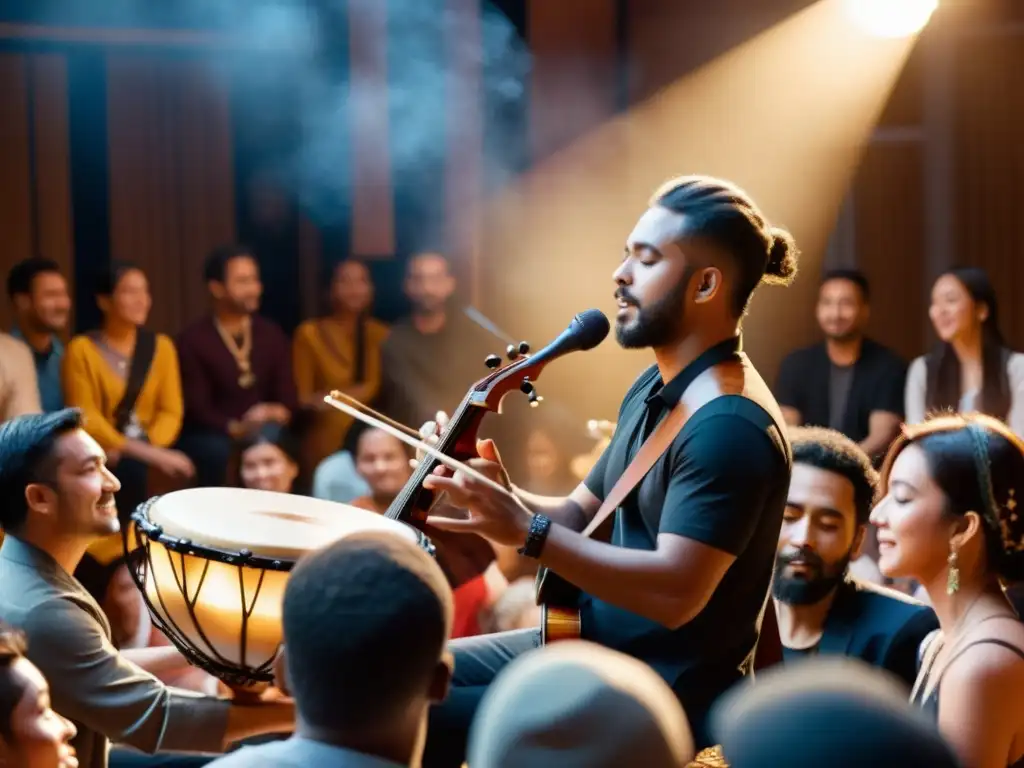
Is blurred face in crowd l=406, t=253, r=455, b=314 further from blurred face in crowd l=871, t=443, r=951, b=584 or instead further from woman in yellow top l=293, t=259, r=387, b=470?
blurred face in crowd l=871, t=443, r=951, b=584

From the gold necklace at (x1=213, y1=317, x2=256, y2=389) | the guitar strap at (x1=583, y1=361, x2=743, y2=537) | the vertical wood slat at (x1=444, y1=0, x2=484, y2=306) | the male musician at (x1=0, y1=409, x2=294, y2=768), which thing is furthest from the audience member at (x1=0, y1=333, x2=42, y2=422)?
the guitar strap at (x1=583, y1=361, x2=743, y2=537)

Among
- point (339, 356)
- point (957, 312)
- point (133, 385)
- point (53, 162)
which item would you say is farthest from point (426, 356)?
point (53, 162)

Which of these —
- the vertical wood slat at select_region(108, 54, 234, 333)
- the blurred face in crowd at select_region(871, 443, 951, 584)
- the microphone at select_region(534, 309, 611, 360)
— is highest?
the vertical wood slat at select_region(108, 54, 234, 333)

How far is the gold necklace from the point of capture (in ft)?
18.4

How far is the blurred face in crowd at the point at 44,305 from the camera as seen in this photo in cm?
540

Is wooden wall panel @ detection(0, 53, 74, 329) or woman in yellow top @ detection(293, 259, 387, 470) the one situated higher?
wooden wall panel @ detection(0, 53, 74, 329)

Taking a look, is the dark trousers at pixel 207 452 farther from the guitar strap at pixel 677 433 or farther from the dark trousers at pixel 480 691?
the guitar strap at pixel 677 433

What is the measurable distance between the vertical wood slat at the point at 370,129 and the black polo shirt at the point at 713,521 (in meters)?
4.44

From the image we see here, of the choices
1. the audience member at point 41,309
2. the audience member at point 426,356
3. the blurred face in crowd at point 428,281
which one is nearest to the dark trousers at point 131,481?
the audience member at point 41,309

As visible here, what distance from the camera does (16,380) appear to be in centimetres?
512

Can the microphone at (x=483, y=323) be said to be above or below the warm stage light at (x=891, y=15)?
below

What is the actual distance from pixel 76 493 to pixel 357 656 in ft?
4.34

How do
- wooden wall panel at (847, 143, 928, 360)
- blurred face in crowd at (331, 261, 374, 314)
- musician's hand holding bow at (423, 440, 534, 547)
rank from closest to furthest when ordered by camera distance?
musician's hand holding bow at (423, 440, 534, 547) < blurred face in crowd at (331, 261, 374, 314) < wooden wall panel at (847, 143, 928, 360)

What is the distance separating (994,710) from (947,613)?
260 mm
